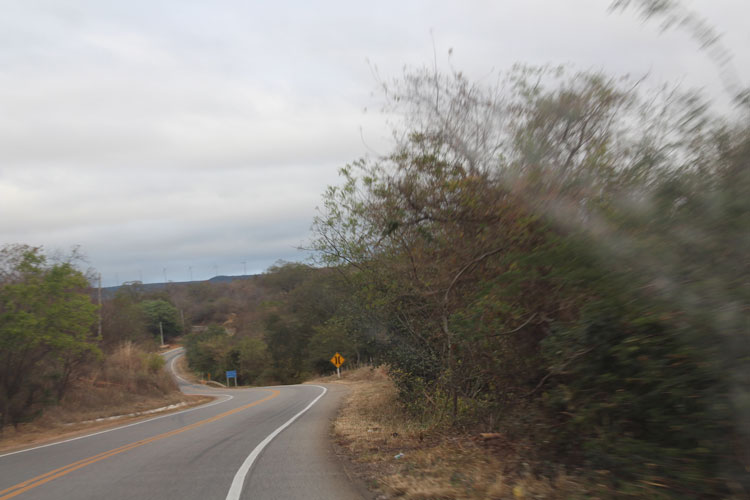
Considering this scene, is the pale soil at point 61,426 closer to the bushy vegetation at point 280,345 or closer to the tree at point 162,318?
the bushy vegetation at point 280,345

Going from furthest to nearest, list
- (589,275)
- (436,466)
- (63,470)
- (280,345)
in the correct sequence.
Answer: (280,345) → (63,470) → (436,466) → (589,275)

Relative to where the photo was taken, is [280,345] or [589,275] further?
[280,345]

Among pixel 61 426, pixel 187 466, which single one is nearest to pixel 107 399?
pixel 61 426

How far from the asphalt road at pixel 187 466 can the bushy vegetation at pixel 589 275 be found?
9.20 ft

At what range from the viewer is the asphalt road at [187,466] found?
7.38m

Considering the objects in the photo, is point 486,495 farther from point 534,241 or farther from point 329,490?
point 534,241

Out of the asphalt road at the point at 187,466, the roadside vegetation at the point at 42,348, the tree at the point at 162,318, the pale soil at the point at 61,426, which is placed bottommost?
the pale soil at the point at 61,426

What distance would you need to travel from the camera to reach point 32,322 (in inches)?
617

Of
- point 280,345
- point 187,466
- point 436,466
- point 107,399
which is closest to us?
point 436,466

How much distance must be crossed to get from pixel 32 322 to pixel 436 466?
13390 millimetres

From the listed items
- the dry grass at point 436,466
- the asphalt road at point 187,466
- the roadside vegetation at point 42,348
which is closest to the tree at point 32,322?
the roadside vegetation at point 42,348

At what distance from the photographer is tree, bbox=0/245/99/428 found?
52.1 ft

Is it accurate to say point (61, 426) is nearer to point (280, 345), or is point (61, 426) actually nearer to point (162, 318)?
point (280, 345)

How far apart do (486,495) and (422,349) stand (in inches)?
278
